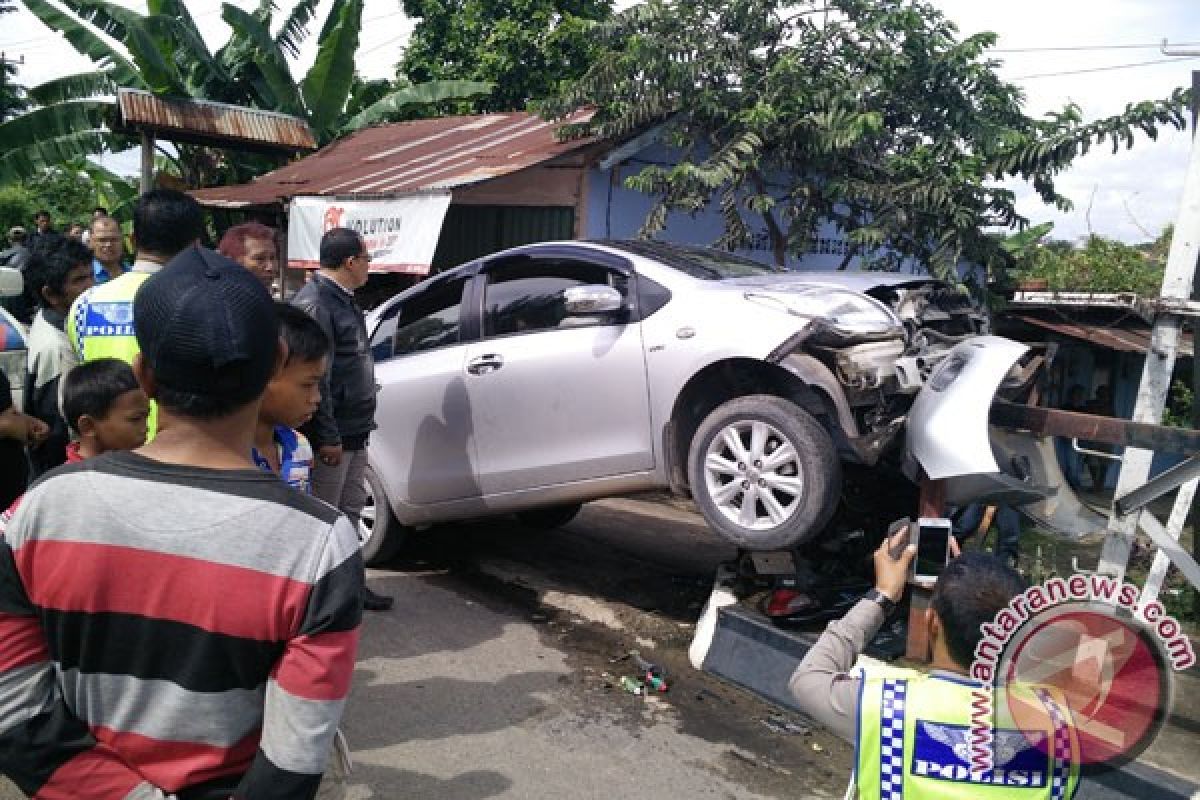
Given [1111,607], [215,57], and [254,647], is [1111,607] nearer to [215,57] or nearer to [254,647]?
[254,647]

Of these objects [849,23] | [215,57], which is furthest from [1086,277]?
[215,57]

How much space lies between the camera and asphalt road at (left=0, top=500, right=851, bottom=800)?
11.9ft

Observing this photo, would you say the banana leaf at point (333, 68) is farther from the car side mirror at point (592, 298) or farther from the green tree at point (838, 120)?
the car side mirror at point (592, 298)

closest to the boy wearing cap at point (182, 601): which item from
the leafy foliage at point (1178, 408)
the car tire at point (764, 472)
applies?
the car tire at point (764, 472)

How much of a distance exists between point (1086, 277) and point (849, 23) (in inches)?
184

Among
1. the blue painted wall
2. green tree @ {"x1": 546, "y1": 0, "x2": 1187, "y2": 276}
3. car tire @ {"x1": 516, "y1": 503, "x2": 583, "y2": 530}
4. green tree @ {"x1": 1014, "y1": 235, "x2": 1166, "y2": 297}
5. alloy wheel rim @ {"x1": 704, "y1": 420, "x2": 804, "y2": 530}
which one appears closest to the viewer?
alloy wheel rim @ {"x1": 704, "y1": 420, "x2": 804, "y2": 530}

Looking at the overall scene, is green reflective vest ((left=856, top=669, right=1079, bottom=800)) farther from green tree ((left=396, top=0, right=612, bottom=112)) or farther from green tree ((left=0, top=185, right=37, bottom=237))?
green tree ((left=0, top=185, right=37, bottom=237))

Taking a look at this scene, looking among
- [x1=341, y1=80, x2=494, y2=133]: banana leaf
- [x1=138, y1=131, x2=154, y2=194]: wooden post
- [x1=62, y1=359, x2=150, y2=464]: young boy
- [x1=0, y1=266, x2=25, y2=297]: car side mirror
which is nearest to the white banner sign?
[x1=138, y1=131, x2=154, y2=194]: wooden post

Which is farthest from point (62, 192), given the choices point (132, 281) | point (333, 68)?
point (132, 281)

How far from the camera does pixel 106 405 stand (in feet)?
9.30

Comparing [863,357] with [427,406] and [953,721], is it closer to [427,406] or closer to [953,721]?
[427,406]

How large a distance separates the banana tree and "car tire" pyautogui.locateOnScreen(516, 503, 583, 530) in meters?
9.93

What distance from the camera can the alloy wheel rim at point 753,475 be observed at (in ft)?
13.9

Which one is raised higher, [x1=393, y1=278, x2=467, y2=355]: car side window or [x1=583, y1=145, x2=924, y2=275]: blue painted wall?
[x1=583, y1=145, x2=924, y2=275]: blue painted wall
